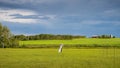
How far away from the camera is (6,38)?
91.0 metres

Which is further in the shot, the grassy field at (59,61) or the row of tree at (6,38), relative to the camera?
the row of tree at (6,38)

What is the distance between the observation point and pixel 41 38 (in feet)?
365

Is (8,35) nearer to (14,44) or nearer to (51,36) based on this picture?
(14,44)

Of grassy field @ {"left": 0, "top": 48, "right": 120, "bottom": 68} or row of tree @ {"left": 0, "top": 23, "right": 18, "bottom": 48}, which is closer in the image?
grassy field @ {"left": 0, "top": 48, "right": 120, "bottom": 68}

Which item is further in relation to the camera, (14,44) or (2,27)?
(2,27)

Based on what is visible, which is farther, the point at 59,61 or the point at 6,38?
the point at 6,38

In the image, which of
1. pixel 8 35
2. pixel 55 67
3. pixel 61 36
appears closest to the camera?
pixel 55 67

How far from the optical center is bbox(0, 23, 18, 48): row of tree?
87.3m

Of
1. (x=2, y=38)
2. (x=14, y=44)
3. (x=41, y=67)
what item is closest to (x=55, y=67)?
(x=41, y=67)

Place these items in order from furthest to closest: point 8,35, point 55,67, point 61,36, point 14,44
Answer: point 61,36, point 8,35, point 14,44, point 55,67

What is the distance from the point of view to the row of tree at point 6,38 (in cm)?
8731

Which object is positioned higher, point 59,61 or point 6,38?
point 6,38

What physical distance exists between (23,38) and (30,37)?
359 cm

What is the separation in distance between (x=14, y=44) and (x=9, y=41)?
340cm
